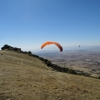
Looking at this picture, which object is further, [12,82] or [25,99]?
[12,82]

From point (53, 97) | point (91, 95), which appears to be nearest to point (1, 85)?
point (53, 97)

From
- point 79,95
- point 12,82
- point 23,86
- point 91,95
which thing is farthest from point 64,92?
point 12,82

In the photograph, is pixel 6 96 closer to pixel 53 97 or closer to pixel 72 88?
pixel 53 97

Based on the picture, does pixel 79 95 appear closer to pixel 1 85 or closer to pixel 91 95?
pixel 91 95

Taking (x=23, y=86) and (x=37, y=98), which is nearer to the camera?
(x=37, y=98)

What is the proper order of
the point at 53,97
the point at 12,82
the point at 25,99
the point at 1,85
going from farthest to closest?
the point at 12,82, the point at 1,85, the point at 53,97, the point at 25,99

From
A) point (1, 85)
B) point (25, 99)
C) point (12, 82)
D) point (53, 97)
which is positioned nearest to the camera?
point (25, 99)

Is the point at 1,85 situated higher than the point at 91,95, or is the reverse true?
the point at 1,85

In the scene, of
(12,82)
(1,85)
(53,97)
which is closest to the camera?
(53,97)

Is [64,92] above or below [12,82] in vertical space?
below
